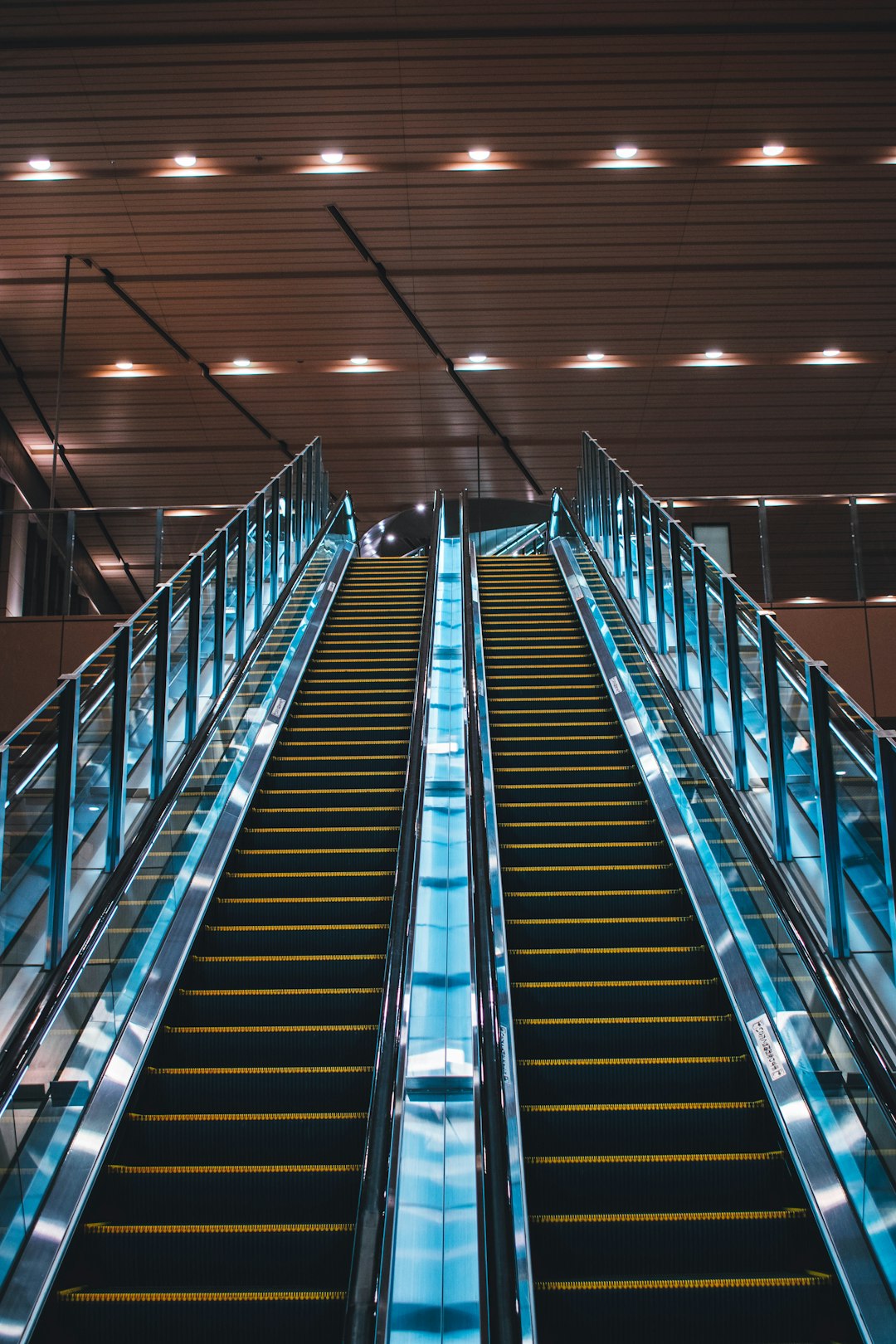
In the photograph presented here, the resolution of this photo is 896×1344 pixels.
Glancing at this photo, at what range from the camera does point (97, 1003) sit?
4016mm

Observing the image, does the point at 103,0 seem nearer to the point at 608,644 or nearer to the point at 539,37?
the point at 539,37

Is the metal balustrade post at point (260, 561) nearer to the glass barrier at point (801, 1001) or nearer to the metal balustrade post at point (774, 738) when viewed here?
the glass barrier at point (801, 1001)

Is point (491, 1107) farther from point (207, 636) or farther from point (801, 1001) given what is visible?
point (207, 636)

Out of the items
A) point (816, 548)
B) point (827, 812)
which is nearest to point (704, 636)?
point (827, 812)

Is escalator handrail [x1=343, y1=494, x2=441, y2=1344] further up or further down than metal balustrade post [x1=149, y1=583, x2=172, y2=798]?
further down

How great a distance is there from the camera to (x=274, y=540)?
985 cm

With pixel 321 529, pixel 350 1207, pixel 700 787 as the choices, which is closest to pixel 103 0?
pixel 321 529

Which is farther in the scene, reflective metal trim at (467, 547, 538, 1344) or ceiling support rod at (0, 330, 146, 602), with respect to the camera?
ceiling support rod at (0, 330, 146, 602)

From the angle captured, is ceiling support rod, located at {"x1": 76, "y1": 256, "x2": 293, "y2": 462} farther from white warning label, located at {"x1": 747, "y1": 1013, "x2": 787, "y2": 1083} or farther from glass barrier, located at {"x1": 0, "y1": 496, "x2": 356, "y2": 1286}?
white warning label, located at {"x1": 747, "y1": 1013, "x2": 787, "y2": 1083}

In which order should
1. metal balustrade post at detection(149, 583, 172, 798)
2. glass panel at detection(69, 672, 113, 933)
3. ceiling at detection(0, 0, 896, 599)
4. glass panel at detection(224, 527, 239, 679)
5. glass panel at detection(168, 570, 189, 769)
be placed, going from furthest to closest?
ceiling at detection(0, 0, 896, 599), glass panel at detection(224, 527, 239, 679), glass panel at detection(168, 570, 189, 769), metal balustrade post at detection(149, 583, 172, 798), glass panel at detection(69, 672, 113, 933)

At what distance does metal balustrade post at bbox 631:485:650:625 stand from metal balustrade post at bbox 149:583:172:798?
3.84 m

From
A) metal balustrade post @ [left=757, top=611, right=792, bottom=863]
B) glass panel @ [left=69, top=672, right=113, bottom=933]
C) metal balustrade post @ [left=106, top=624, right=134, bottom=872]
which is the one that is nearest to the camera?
glass panel @ [left=69, top=672, right=113, bottom=933]

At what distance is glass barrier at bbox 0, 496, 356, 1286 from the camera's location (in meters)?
3.29

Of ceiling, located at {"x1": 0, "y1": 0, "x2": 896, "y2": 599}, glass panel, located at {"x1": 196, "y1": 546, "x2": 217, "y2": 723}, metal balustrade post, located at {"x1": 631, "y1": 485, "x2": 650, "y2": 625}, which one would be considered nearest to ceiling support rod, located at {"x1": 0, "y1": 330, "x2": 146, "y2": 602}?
ceiling, located at {"x1": 0, "y1": 0, "x2": 896, "y2": 599}
